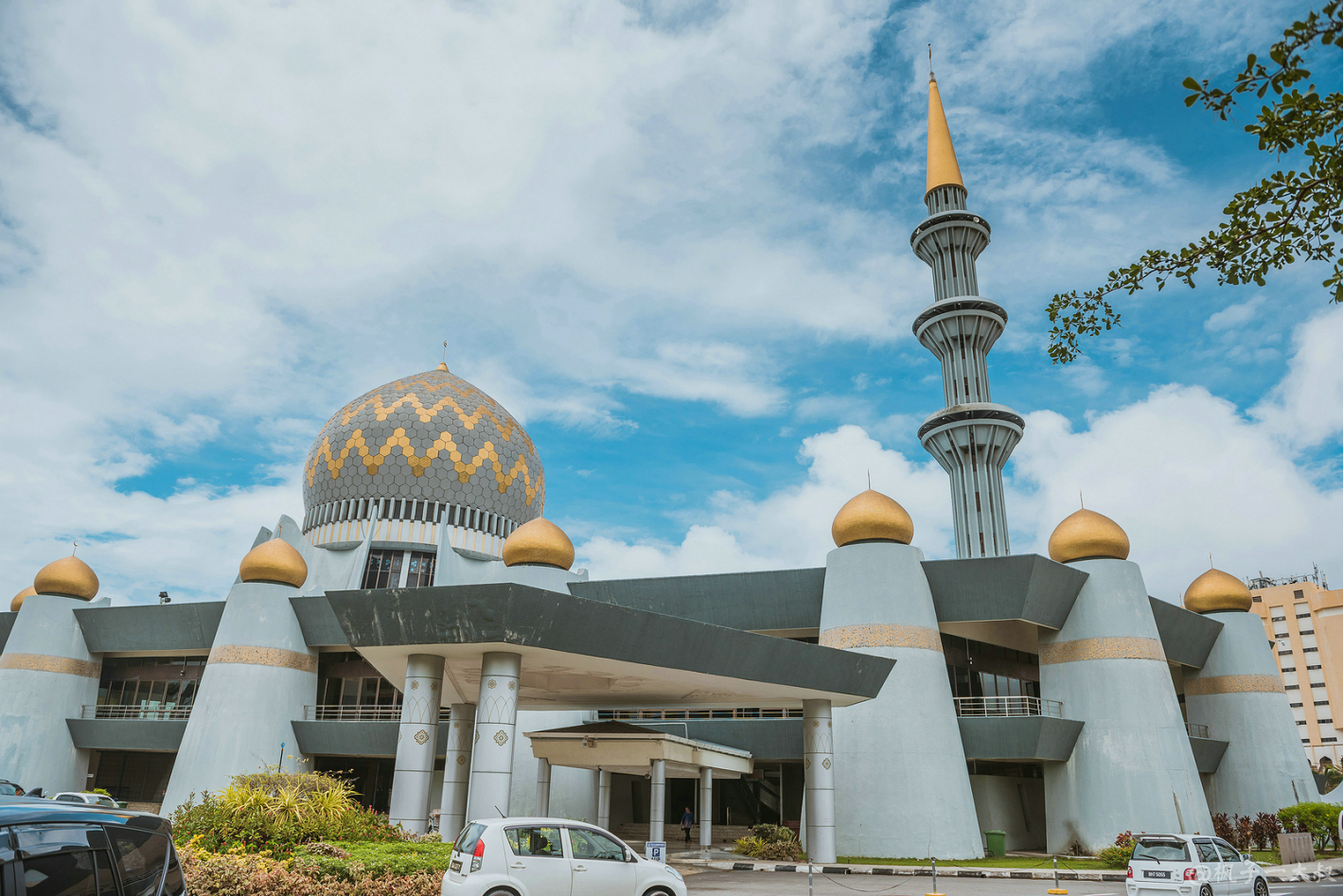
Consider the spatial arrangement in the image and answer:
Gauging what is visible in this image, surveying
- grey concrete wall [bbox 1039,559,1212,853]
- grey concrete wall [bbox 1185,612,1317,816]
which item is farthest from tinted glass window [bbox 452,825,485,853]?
grey concrete wall [bbox 1185,612,1317,816]

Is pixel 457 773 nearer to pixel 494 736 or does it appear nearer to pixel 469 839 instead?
pixel 494 736

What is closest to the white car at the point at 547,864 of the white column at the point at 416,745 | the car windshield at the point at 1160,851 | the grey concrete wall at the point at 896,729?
the white column at the point at 416,745

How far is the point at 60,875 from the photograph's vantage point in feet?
19.8

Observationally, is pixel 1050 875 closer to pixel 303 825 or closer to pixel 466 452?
pixel 303 825

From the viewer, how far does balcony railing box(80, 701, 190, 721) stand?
39.0m

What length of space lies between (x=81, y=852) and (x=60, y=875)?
0.69 ft

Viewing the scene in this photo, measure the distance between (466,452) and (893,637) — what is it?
21348 millimetres

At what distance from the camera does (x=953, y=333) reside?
Result: 43.0 m

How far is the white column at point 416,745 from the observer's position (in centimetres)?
1864

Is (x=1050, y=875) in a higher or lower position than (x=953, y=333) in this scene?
lower

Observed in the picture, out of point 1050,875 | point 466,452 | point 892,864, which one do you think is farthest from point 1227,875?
point 466,452

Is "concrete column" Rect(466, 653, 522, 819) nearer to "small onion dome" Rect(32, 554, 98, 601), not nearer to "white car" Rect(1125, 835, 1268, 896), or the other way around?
"white car" Rect(1125, 835, 1268, 896)

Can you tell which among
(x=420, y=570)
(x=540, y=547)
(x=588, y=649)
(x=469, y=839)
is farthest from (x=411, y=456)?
(x=469, y=839)

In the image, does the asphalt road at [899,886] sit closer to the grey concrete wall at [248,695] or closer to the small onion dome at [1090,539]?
the small onion dome at [1090,539]
